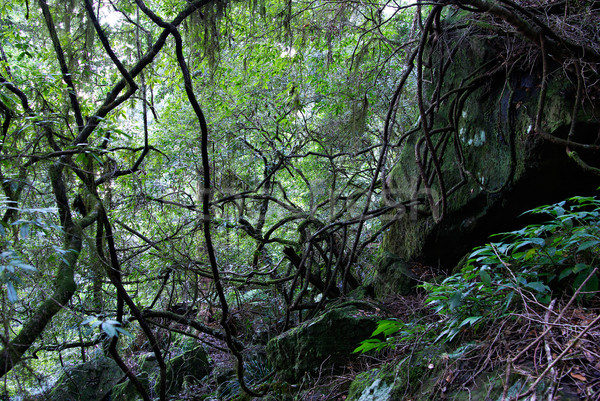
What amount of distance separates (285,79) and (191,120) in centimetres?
165

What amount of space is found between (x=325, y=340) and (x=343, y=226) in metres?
1.27

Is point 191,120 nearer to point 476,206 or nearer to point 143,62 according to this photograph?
point 143,62

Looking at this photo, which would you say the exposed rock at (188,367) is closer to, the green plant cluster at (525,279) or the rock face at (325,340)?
the rock face at (325,340)

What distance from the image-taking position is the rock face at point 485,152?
284 cm

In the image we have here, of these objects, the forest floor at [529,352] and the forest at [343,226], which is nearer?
the forest floor at [529,352]

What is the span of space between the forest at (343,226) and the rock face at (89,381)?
0.07 ft

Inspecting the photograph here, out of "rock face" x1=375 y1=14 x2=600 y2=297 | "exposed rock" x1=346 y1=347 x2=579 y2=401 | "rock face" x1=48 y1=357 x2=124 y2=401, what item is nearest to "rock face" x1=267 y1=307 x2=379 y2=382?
"exposed rock" x1=346 y1=347 x2=579 y2=401

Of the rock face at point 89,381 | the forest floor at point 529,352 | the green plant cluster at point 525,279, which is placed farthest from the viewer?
the rock face at point 89,381

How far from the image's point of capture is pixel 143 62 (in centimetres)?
287

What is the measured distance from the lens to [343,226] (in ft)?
12.6

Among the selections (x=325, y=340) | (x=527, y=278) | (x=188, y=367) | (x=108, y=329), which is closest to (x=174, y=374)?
(x=188, y=367)

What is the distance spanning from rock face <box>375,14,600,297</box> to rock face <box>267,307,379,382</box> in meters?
0.85

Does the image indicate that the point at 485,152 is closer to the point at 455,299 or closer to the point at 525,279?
the point at 525,279

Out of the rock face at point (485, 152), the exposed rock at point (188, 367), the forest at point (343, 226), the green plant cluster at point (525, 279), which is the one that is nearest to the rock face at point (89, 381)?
the forest at point (343, 226)
